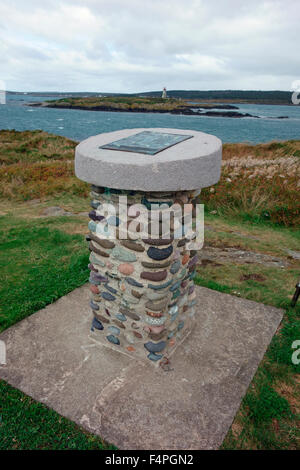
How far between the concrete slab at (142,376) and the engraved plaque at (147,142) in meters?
2.35

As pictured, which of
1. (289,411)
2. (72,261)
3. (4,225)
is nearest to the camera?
(289,411)

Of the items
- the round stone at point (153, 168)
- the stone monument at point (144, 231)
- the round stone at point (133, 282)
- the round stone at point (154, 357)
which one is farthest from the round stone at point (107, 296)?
the round stone at point (153, 168)

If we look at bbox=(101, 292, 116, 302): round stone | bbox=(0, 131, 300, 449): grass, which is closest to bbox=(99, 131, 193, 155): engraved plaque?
bbox=(101, 292, 116, 302): round stone

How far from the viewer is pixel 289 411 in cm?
315

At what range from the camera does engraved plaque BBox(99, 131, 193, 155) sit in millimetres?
3211

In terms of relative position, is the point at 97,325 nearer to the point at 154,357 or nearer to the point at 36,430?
the point at 154,357

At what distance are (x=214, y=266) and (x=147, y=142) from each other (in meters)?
3.25

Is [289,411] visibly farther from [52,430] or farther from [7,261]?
[7,261]

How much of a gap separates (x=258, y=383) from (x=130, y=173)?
8.54 ft

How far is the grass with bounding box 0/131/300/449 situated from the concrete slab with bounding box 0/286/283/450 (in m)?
0.14

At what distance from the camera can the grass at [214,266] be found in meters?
2.93

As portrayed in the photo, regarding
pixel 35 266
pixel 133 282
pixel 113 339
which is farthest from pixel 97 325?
pixel 35 266

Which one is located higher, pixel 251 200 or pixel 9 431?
pixel 251 200

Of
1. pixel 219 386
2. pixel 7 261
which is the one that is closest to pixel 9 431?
pixel 219 386
